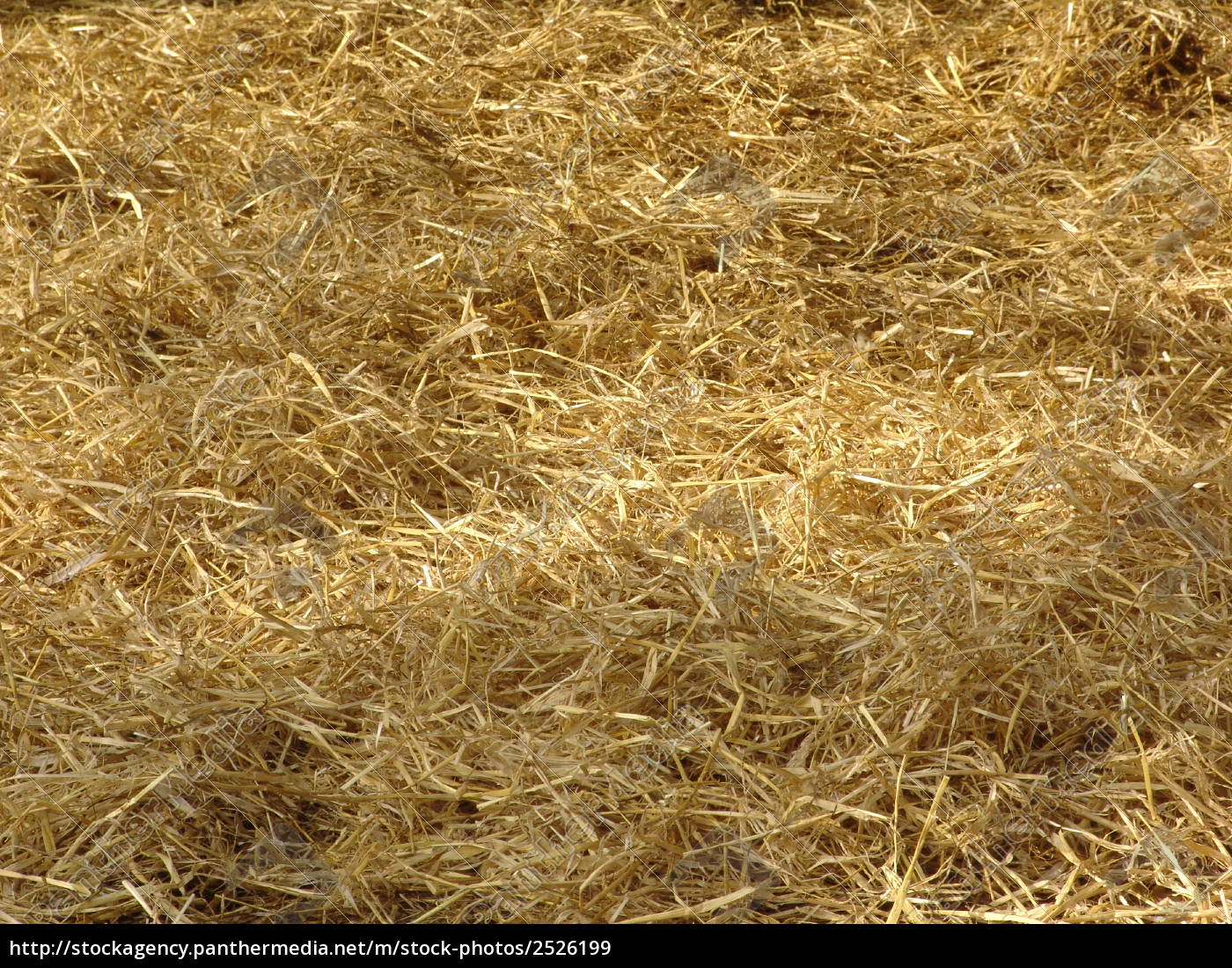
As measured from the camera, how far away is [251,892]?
1.77m

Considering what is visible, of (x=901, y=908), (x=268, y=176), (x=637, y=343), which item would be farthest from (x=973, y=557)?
(x=268, y=176)

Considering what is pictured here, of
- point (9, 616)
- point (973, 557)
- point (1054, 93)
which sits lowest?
point (9, 616)

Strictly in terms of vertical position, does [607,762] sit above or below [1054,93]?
below

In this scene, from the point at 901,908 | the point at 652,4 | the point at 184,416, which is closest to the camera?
the point at 901,908

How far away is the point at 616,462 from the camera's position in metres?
2.35

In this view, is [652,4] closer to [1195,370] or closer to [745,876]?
[1195,370]

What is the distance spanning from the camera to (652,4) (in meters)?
3.36

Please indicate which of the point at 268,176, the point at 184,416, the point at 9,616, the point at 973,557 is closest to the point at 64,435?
the point at 184,416

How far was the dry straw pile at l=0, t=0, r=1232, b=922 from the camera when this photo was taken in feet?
5.90

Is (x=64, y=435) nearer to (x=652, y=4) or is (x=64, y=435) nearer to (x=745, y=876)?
(x=745, y=876)

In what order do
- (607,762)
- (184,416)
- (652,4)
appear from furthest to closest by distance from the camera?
1. (652,4)
2. (184,416)
3. (607,762)

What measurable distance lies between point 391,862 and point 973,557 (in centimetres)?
107

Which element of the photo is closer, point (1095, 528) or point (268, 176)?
point (1095, 528)

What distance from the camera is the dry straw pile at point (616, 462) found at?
5.90 feet
